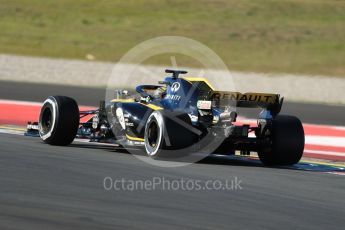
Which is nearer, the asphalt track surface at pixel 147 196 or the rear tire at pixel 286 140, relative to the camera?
the asphalt track surface at pixel 147 196

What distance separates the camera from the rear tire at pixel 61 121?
13266mm

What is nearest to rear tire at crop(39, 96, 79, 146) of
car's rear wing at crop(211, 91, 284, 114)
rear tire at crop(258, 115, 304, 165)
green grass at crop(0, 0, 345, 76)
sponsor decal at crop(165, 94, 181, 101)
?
sponsor decal at crop(165, 94, 181, 101)

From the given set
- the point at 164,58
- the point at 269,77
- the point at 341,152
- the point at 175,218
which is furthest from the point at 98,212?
the point at 164,58

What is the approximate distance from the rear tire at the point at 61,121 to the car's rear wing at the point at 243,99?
89.5 inches

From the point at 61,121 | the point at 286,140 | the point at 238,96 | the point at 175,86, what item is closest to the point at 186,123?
the point at 238,96

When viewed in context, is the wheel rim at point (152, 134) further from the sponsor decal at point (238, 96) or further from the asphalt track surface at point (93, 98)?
the asphalt track surface at point (93, 98)

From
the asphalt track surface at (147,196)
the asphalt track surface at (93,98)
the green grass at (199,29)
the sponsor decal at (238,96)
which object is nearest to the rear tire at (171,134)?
the asphalt track surface at (147,196)

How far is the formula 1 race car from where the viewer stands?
39.4ft

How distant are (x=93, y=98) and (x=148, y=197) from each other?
15.4 meters

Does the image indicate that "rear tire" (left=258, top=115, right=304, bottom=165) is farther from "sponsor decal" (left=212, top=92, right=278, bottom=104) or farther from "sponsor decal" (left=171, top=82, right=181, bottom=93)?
"sponsor decal" (left=171, top=82, right=181, bottom=93)

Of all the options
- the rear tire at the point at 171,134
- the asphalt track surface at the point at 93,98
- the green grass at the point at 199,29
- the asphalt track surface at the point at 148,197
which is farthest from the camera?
the green grass at the point at 199,29

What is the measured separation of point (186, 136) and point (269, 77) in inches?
674

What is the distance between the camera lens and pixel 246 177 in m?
11.2

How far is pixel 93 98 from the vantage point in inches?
957
